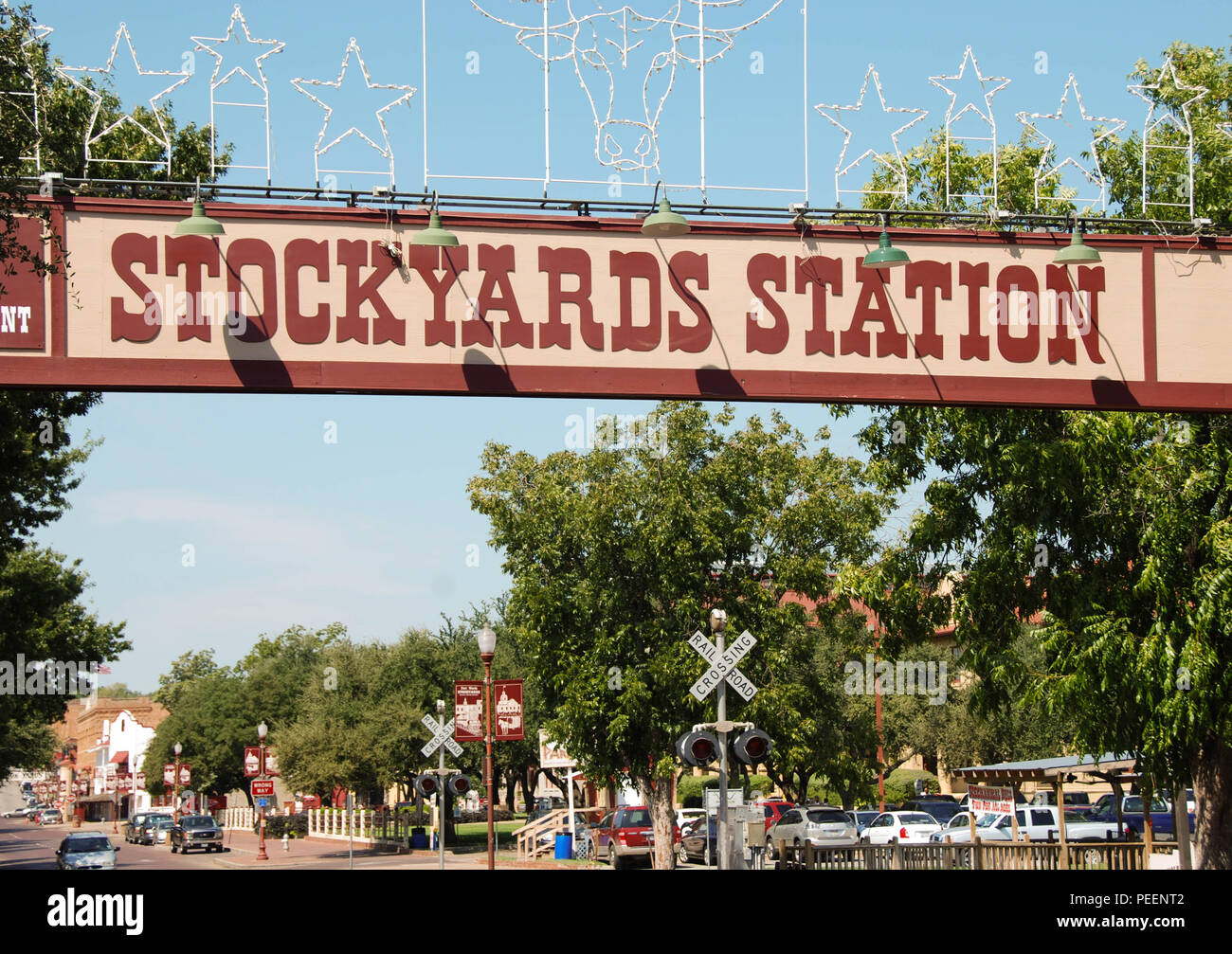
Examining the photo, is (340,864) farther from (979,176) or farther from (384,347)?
(384,347)

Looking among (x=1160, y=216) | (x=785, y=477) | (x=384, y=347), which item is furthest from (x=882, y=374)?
(x=785, y=477)

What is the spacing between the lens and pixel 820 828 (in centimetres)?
3684

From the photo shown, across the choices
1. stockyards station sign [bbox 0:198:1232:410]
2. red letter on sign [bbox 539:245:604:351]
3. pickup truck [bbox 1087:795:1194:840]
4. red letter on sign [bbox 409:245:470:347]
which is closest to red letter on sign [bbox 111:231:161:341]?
stockyards station sign [bbox 0:198:1232:410]

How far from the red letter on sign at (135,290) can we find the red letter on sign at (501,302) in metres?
2.82

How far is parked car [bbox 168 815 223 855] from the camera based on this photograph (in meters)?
55.4

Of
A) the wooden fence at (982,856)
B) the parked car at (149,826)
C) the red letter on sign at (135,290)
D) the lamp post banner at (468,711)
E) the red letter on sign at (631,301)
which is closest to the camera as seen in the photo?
the red letter on sign at (135,290)

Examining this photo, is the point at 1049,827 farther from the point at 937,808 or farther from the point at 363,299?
the point at 363,299

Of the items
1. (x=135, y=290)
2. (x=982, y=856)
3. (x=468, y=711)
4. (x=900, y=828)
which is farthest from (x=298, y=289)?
(x=900, y=828)

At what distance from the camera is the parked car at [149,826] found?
68750 millimetres

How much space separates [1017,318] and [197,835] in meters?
50.4

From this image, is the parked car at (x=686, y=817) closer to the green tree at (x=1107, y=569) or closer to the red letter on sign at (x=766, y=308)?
the green tree at (x=1107, y=569)

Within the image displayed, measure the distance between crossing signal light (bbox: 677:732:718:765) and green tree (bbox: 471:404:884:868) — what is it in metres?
13.2

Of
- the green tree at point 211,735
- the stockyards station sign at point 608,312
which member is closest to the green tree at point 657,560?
the stockyards station sign at point 608,312
